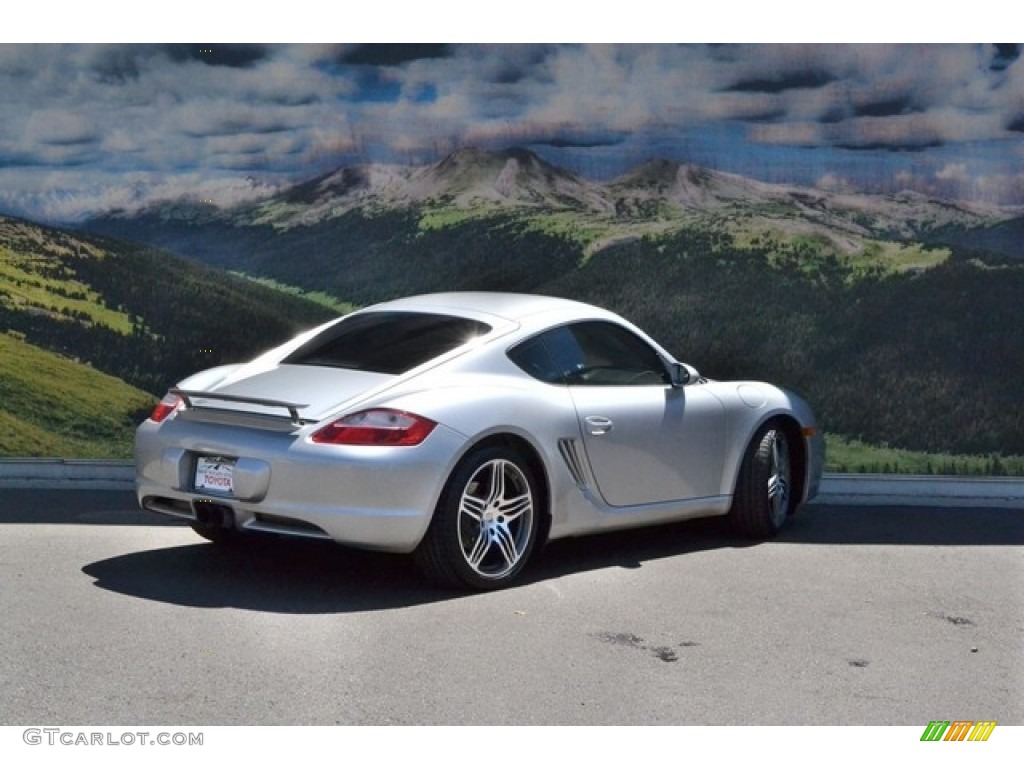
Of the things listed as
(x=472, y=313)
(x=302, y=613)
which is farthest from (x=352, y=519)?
(x=472, y=313)

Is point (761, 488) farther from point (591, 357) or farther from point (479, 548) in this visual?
point (479, 548)

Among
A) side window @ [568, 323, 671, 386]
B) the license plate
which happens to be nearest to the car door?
side window @ [568, 323, 671, 386]

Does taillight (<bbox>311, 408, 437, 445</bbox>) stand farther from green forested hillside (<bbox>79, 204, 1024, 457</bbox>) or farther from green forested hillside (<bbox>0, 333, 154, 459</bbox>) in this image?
green forested hillside (<bbox>79, 204, 1024, 457</bbox>)

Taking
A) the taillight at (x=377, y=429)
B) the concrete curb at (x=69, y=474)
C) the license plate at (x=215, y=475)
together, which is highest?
the taillight at (x=377, y=429)

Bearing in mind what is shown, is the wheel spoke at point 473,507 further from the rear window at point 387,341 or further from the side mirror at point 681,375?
the side mirror at point 681,375

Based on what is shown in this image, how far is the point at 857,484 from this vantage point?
1186 cm

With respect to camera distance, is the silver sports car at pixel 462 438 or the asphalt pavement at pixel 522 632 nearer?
the asphalt pavement at pixel 522 632

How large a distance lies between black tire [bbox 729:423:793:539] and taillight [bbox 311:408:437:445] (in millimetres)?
2458

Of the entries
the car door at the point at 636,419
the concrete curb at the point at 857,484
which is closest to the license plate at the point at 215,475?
the car door at the point at 636,419

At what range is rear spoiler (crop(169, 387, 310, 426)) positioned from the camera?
779cm

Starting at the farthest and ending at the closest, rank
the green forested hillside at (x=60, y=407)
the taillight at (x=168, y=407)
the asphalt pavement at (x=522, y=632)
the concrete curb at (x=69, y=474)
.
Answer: the green forested hillside at (x=60, y=407) < the concrete curb at (x=69, y=474) < the taillight at (x=168, y=407) < the asphalt pavement at (x=522, y=632)

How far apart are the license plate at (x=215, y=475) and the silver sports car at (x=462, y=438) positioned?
11 mm

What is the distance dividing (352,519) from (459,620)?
64 centimetres
